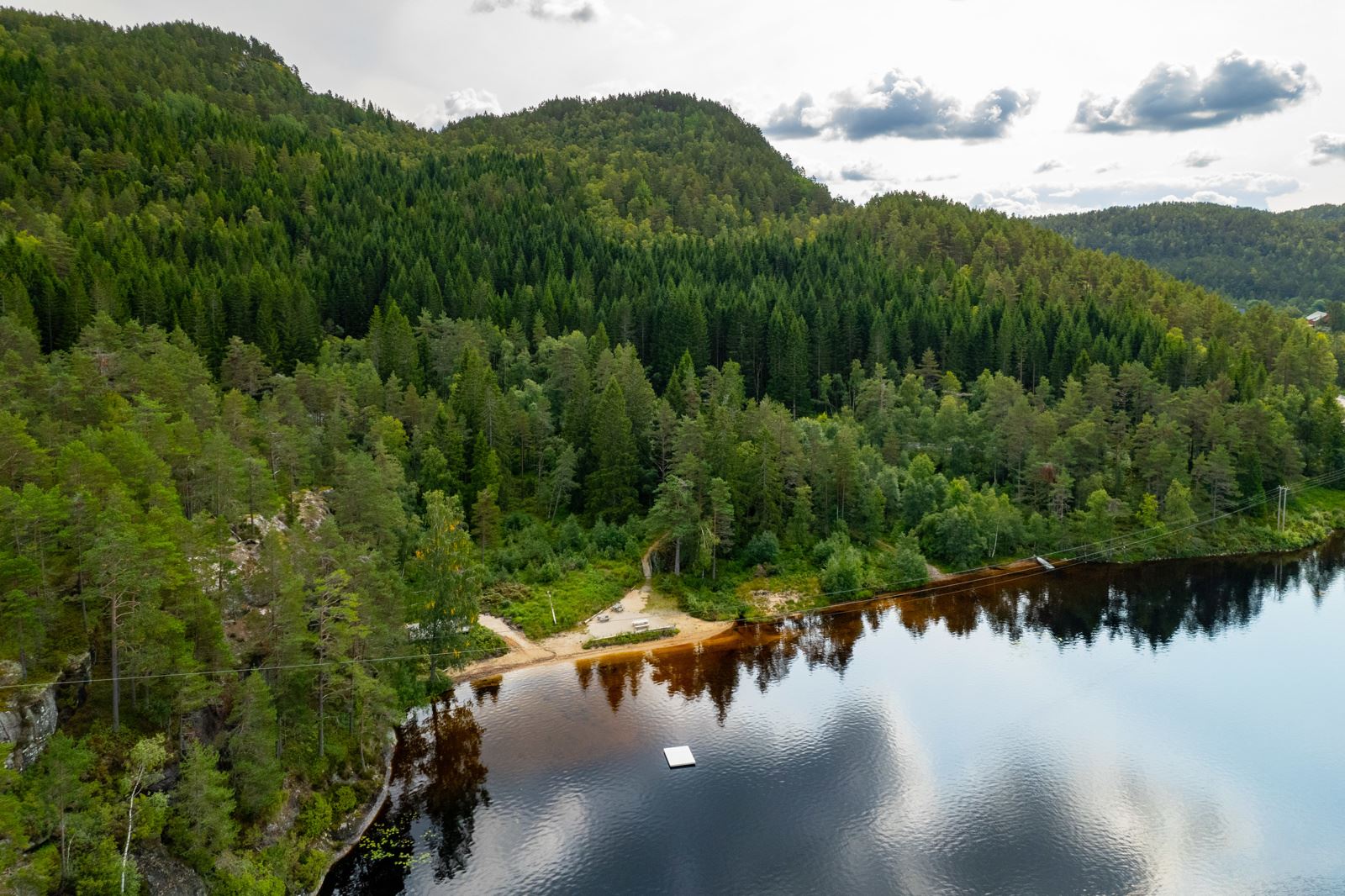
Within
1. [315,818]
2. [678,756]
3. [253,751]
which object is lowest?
[678,756]


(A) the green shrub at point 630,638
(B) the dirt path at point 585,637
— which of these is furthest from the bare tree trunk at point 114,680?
(A) the green shrub at point 630,638

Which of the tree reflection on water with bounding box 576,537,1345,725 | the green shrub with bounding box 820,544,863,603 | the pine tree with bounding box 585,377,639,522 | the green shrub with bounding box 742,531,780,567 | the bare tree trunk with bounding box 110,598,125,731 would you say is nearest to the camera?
the bare tree trunk with bounding box 110,598,125,731

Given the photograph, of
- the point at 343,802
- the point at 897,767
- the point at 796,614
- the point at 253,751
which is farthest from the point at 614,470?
the point at 253,751

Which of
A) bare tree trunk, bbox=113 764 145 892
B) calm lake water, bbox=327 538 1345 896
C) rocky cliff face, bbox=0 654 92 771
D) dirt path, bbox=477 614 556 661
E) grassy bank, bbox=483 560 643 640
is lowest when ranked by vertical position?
calm lake water, bbox=327 538 1345 896

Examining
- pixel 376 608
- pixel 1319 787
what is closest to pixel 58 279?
pixel 376 608

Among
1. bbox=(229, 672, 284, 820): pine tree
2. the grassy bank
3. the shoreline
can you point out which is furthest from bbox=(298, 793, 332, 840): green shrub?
the grassy bank

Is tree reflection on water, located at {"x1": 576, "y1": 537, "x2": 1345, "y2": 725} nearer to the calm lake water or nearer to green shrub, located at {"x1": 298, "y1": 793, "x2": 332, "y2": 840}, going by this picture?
the calm lake water

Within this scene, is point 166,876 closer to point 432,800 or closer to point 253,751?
point 253,751
